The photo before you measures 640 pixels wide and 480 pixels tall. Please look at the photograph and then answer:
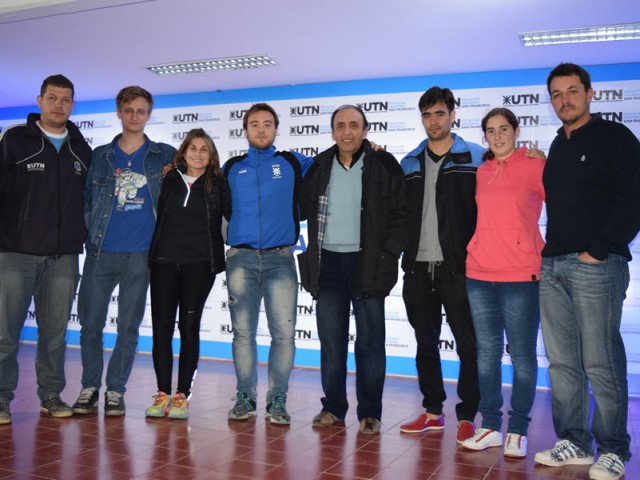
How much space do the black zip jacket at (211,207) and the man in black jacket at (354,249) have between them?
517 mm

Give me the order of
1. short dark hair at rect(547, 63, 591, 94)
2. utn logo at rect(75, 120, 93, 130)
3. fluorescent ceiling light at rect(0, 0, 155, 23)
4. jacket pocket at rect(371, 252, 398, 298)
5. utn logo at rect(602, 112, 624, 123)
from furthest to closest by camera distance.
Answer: utn logo at rect(75, 120, 93, 130)
utn logo at rect(602, 112, 624, 123)
fluorescent ceiling light at rect(0, 0, 155, 23)
jacket pocket at rect(371, 252, 398, 298)
short dark hair at rect(547, 63, 591, 94)

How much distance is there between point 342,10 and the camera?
4992mm

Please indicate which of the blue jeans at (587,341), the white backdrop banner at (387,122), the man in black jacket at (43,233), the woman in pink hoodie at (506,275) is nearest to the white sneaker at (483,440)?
the woman in pink hoodie at (506,275)

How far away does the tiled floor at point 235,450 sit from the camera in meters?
2.95

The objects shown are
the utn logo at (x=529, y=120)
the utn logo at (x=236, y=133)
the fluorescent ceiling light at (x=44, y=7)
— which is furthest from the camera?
the utn logo at (x=236, y=133)

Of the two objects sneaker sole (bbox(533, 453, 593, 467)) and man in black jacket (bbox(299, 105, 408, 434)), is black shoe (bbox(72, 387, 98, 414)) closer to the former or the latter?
man in black jacket (bbox(299, 105, 408, 434))

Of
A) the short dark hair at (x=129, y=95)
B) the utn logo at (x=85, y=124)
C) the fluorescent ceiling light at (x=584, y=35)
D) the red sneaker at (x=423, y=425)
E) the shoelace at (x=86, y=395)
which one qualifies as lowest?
the red sneaker at (x=423, y=425)

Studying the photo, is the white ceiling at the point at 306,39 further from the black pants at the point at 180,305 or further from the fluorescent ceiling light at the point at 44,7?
the black pants at the point at 180,305

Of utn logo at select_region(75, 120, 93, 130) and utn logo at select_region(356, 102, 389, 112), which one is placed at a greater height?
utn logo at select_region(75, 120, 93, 130)

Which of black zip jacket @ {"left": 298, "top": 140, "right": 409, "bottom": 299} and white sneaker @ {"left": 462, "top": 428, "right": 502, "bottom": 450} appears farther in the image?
black zip jacket @ {"left": 298, "top": 140, "right": 409, "bottom": 299}

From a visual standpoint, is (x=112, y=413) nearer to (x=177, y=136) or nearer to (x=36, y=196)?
(x=36, y=196)

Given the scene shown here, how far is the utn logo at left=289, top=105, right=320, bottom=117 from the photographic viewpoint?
23.4 feet

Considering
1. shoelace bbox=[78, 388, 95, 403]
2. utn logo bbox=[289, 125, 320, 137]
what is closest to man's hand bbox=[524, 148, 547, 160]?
shoelace bbox=[78, 388, 95, 403]

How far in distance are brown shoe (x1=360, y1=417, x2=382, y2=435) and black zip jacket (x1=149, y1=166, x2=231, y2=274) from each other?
1.26 meters
